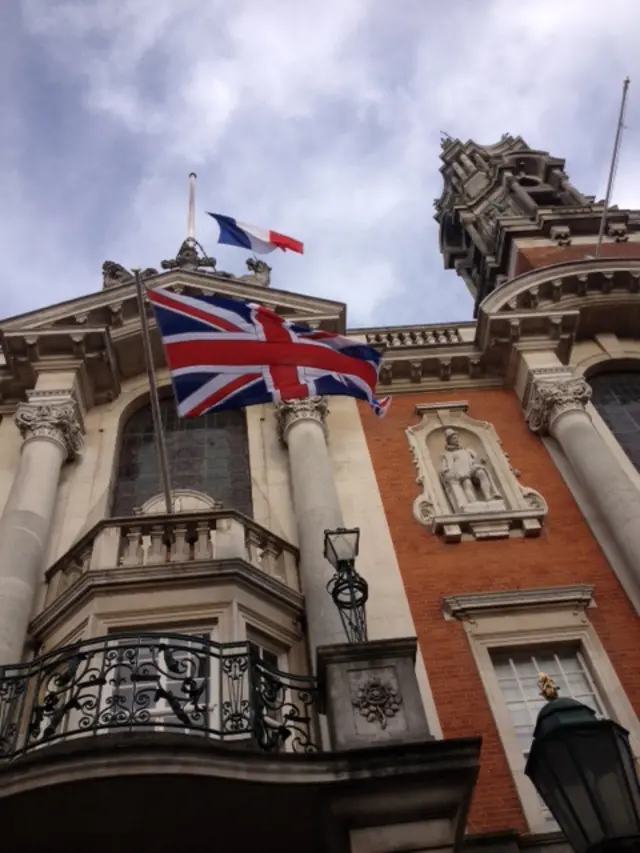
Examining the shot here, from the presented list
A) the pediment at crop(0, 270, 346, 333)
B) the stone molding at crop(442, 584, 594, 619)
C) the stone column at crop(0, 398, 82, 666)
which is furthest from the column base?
the pediment at crop(0, 270, 346, 333)

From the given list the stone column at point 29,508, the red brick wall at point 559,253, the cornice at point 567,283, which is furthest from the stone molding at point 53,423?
the red brick wall at point 559,253

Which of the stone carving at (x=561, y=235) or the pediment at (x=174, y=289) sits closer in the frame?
the pediment at (x=174, y=289)

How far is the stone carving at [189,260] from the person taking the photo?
21.1 m

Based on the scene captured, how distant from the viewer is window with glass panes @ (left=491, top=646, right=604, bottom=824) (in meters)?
11.3

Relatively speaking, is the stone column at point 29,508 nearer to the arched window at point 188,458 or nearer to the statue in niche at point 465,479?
the arched window at point 188,458

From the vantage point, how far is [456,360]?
18156 mm

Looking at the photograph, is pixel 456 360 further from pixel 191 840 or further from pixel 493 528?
pixel 191 840

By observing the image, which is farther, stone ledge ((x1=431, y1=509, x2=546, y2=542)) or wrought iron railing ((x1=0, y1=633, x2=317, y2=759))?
stone ledge ((x1=431, y1=509, x2=546, y2=542))

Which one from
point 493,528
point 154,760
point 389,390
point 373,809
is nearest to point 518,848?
point 373,809

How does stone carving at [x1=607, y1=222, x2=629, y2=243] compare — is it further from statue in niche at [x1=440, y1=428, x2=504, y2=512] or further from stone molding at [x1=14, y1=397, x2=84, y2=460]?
stone molding at [x1=14, y1=397, x2=84, y2=460]

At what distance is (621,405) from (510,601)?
684 centimetres

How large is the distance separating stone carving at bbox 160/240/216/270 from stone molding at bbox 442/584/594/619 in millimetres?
11424

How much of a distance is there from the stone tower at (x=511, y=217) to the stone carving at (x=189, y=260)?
9.19 metres

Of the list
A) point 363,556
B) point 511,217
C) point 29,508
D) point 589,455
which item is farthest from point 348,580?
point 511,217
